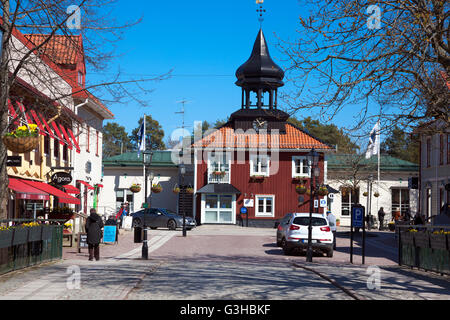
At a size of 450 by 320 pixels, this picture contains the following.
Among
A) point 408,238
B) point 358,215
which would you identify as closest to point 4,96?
point 408,238

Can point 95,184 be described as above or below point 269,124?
below

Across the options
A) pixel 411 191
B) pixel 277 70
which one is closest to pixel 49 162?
pixel 277 70

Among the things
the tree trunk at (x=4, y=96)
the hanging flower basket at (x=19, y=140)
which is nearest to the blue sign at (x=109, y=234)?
the tree trunk at (x=4, y=96)

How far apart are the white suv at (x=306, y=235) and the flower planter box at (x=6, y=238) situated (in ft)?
40.3

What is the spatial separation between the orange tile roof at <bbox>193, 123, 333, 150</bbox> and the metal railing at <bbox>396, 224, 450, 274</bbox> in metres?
30.3

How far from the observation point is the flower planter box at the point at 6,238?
527 inches

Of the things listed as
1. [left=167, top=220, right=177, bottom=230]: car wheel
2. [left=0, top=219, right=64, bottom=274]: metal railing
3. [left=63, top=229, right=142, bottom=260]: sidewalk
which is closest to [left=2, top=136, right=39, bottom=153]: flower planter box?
[left=0, top=219, right=64, bottom=274]: metal railing

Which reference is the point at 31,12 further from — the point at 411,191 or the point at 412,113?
the point at 411,191

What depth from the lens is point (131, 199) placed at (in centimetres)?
5444

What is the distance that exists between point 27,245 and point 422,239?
34.0ft

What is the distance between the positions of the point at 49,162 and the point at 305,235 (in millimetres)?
11835

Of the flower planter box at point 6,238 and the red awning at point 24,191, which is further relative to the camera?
the red awning at point 24,191

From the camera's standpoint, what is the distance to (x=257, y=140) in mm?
50969

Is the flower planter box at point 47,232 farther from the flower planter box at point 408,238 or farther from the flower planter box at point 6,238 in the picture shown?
the flower planter box at point 408,238
